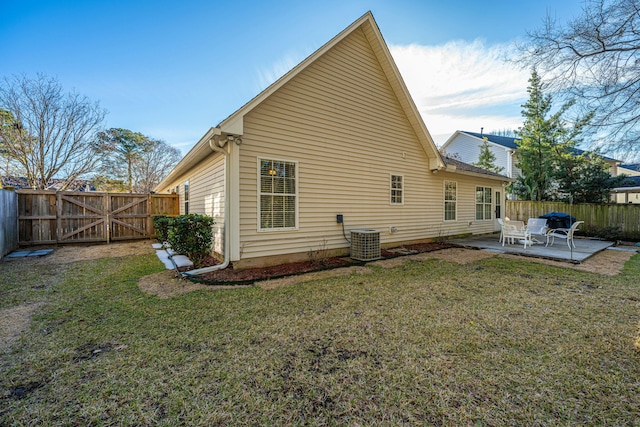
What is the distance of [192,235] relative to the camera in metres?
5.60

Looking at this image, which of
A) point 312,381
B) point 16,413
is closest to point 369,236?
point 312,381

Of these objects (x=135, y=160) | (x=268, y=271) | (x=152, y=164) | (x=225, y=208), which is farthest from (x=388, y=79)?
(x=152, y=164)

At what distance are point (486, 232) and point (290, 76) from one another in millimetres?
11084

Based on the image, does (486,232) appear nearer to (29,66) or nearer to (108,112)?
(108,112)

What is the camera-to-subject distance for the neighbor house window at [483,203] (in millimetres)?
11727

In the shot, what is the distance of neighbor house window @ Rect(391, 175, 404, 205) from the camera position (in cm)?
858

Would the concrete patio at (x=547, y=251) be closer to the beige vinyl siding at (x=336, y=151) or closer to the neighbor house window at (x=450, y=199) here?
the neighbor house window at (x=450, y=199)

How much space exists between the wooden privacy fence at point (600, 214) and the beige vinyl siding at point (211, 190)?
15.9 metres

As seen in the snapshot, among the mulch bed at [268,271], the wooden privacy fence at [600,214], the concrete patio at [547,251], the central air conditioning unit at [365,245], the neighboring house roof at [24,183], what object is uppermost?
the neighboring house roof at [24,183]

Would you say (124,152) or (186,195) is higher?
(124,152)

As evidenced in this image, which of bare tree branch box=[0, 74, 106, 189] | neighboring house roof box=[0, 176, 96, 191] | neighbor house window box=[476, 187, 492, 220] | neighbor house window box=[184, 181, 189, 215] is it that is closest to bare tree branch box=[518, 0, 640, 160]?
neighbor house window box=[476, 187, 492, 220]

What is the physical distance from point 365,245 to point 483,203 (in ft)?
26.5

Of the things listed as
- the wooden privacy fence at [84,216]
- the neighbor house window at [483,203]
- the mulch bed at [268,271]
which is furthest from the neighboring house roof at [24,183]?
the neighbor house window at [483,203]

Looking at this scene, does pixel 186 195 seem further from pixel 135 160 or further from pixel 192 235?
pixel 135 160
